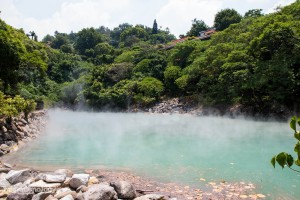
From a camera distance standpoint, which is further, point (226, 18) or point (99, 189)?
point (226, 18)

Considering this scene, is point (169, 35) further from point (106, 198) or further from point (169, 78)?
point (106, 198)

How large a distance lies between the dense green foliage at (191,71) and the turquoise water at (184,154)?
16.6 ft

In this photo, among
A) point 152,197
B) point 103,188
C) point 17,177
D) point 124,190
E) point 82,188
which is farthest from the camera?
point 17,177

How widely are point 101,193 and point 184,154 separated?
16.4 feet

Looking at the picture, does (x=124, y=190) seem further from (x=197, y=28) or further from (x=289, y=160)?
(x=197, y=28)

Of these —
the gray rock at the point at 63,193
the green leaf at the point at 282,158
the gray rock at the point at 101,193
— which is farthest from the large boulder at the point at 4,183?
the green leaf at the point at 282,158

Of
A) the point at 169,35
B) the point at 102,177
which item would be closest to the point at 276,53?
the point at 102,177

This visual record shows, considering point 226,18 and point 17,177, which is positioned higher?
point 226,18

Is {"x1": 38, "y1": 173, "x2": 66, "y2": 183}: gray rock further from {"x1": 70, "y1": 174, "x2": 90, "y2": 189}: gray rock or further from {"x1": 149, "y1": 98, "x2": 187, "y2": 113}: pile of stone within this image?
{"x1": 149, "y1": 98, "x2": 187, "y2": 113}: pile of stone

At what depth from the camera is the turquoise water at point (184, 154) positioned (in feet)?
23.2

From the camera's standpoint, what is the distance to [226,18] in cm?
4084

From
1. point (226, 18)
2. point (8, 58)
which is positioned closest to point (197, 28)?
point (226, 18)

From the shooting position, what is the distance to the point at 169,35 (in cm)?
7312

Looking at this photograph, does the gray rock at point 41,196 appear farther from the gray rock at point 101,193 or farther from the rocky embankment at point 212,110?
the rocky embankment at point 212,110
